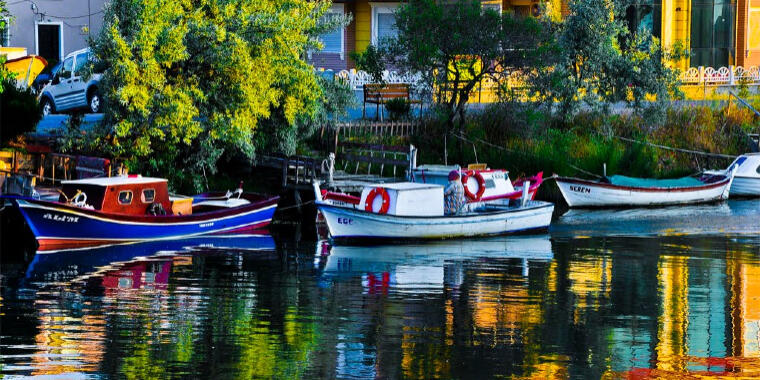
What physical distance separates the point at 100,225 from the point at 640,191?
2010 cm

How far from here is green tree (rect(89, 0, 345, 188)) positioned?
37.0 m

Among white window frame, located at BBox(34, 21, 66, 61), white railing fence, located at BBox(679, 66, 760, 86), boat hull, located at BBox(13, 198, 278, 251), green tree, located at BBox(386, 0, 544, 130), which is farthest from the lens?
Result: white window frame, located at BBox(34, 21, 66, 61)

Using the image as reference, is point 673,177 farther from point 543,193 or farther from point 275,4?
point 275,4

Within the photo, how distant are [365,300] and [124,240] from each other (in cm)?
1025

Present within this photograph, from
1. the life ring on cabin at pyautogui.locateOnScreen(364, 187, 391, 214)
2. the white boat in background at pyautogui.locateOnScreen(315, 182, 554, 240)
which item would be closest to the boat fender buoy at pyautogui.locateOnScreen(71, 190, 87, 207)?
the white boat in background at pyautogui.locateOnScreen(315, 182, 554, 240)

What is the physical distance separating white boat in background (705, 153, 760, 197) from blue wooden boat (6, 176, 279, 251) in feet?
68.2

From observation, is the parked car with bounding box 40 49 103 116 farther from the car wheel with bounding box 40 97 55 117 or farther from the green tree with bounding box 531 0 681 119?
the green tree with bounding box 531 0 681 119

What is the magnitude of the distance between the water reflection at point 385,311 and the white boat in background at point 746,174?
526 inches

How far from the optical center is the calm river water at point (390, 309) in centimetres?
2075

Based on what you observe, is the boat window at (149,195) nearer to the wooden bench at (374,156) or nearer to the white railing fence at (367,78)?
the wooden bench at (374,156)

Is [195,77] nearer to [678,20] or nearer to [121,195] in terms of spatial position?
[121,195]

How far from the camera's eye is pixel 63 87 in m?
46.8

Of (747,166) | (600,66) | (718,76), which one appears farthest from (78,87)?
(718,76)

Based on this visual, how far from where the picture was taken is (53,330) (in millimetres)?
23109
